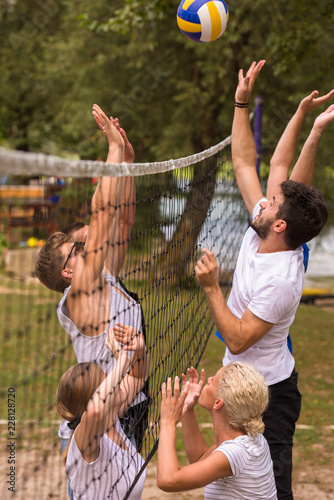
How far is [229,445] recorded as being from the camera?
233cm

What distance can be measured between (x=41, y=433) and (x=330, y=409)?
271cm

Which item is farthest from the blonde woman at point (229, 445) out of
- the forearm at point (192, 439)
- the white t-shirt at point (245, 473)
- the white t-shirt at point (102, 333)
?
the white t-shirt at point (102, 333)

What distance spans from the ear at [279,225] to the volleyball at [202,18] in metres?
2.45

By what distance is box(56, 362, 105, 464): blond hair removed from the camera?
7.76 ft

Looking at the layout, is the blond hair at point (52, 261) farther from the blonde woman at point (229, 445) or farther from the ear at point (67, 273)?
the blonde woman at point (229, 445)

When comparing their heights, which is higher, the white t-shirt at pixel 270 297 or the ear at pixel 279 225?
the ear at pixel 279 225

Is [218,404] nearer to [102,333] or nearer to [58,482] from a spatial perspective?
[102,333]

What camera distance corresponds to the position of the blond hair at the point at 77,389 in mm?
2365

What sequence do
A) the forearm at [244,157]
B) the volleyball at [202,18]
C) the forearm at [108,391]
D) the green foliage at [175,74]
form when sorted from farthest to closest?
1. the green foliage at [175,74]
2. the volleyball at [202,18]
3. the forearm at [244,157]
4. the forearm at [108,391]

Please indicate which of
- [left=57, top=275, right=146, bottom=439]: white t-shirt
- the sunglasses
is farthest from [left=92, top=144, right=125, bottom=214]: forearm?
[left=57, top=275, right=146, bottom=439]: white t-shirt

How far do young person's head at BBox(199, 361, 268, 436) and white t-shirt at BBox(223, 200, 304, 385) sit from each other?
320 millimetres

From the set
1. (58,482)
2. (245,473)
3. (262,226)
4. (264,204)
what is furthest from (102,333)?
(58,482)

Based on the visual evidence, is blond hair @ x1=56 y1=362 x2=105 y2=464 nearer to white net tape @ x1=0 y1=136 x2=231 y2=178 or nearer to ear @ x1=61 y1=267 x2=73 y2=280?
ear @ x1=61 y1=267 x2=73 y2=280

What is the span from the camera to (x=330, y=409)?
19.5 ft
